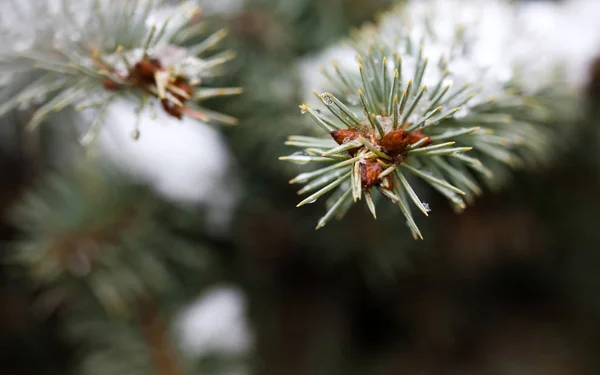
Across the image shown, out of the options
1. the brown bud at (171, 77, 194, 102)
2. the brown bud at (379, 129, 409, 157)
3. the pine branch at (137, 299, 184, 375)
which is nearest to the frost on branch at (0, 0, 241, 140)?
the brown bud at (171, 77, 194, 102)

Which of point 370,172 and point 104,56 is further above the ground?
point 104,56

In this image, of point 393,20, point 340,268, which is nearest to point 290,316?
point 340,268

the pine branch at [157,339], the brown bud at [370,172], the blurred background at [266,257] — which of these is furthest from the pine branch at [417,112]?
the pine branch at [157,339]

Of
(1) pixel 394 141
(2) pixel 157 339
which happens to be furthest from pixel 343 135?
(2) pixel 157 339

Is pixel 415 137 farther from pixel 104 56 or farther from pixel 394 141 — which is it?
pixel 104 56

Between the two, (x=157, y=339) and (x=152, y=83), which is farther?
(x=157, y=339)

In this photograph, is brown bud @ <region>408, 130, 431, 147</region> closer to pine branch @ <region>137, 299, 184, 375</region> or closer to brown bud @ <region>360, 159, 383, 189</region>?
brown bud @ <region>360, 159, 383, 189</region>
